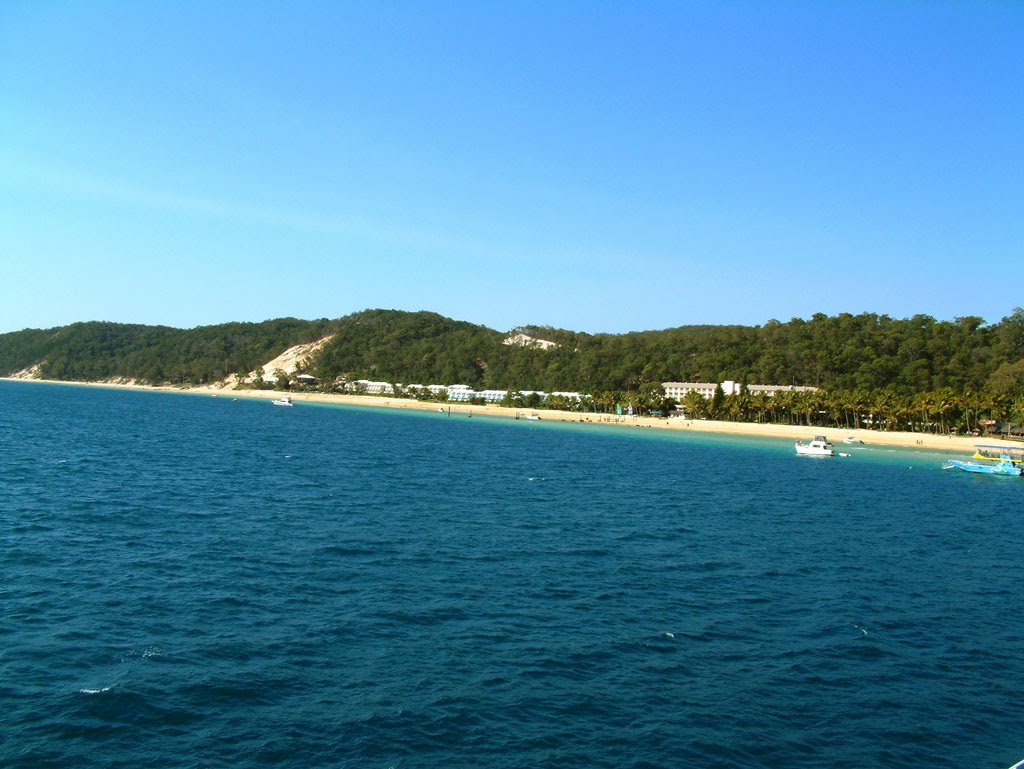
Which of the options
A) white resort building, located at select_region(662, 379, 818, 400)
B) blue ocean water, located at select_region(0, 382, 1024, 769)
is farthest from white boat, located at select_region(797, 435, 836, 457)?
white resort building, located at select_region(662, 379, 818, 400)

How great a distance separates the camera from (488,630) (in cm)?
1912

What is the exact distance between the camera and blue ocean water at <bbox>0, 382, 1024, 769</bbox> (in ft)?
45.5

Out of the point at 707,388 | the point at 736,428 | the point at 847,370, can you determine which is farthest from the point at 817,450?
the point at 707,388

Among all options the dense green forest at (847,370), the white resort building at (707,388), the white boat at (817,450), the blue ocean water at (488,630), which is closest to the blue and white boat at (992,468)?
the white boat at (817,450)

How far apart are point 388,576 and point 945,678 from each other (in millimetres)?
15139

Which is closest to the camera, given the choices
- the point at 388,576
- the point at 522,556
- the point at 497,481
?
the point at 388,576

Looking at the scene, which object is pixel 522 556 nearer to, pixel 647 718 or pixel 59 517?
pixel 647 718

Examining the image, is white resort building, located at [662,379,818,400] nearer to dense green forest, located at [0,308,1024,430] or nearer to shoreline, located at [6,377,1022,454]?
dense green forest, located at [0,308,1024,430]

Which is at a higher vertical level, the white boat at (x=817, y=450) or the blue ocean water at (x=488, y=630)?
the white boat at (x=817, y=450)

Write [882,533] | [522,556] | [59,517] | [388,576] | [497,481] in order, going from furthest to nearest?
[497,481]
[882,533]
[59,517]
[522,556]
[388,576]

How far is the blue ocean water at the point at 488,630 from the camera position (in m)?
13.9

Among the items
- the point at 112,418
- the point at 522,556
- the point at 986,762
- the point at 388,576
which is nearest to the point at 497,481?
the point at 522,556

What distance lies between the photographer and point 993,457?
81625mm

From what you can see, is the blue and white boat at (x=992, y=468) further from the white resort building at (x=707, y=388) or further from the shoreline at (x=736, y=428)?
the white resort building at (x=707, y=388)
